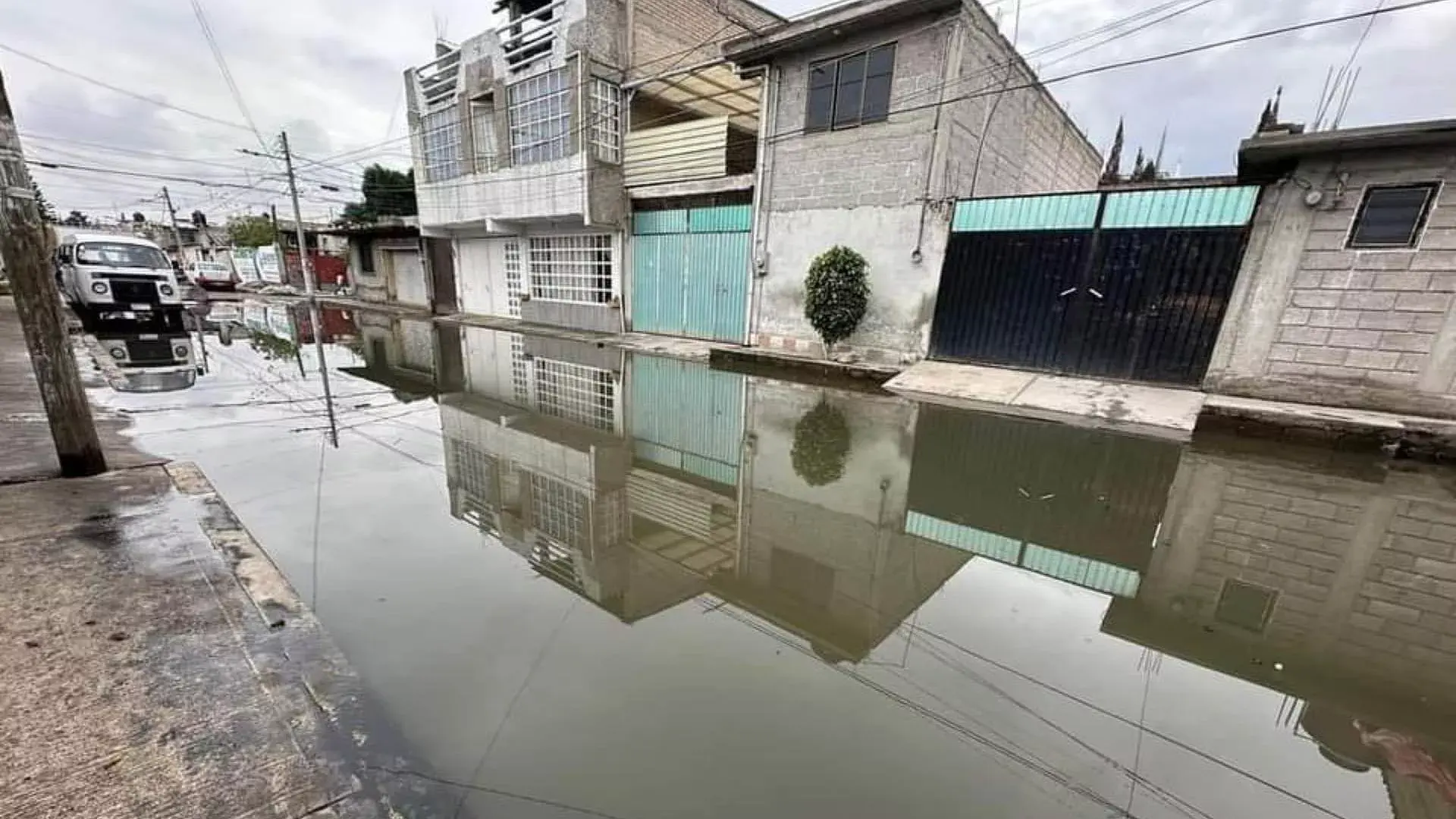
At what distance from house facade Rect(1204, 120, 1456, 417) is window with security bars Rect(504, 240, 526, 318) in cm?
1547

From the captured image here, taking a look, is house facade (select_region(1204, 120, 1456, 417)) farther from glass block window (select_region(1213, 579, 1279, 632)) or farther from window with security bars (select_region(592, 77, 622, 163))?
window with security bars (select_region(592, 77, 622, 163))

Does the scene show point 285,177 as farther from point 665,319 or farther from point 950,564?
point 950,564

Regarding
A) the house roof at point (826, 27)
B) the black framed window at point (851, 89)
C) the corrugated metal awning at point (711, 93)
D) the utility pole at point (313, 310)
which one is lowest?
the utility pole at point (313, 310)

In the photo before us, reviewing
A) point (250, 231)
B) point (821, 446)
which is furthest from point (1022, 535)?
point (250, 231)

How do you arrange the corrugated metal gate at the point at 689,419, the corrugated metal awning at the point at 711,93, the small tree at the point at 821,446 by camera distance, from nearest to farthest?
the small tree at the point at 821,446 → the corrugated metal gate at the point at 689,419 → the corrugated metal awning at the point at 711,93

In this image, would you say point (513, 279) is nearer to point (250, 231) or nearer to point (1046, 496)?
point (1046, 496)

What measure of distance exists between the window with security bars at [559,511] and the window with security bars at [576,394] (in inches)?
64.2

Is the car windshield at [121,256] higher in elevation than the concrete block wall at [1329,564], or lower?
higher

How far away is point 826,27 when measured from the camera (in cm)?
852

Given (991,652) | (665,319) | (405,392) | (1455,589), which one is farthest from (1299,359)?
(405,392)

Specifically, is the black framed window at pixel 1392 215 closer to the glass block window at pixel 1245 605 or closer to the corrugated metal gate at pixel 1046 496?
the corrugated metal gate at pixel 1046 496

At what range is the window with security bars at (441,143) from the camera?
15211 millimetres

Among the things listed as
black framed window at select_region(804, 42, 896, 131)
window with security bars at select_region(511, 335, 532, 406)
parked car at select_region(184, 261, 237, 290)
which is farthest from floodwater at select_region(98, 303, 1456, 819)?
parked car at select_region(184, 261, 237, 290)

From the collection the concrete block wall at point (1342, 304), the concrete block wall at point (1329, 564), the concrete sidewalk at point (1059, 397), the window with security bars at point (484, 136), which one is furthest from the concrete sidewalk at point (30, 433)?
the concrete block wall at point (1342, 304)
